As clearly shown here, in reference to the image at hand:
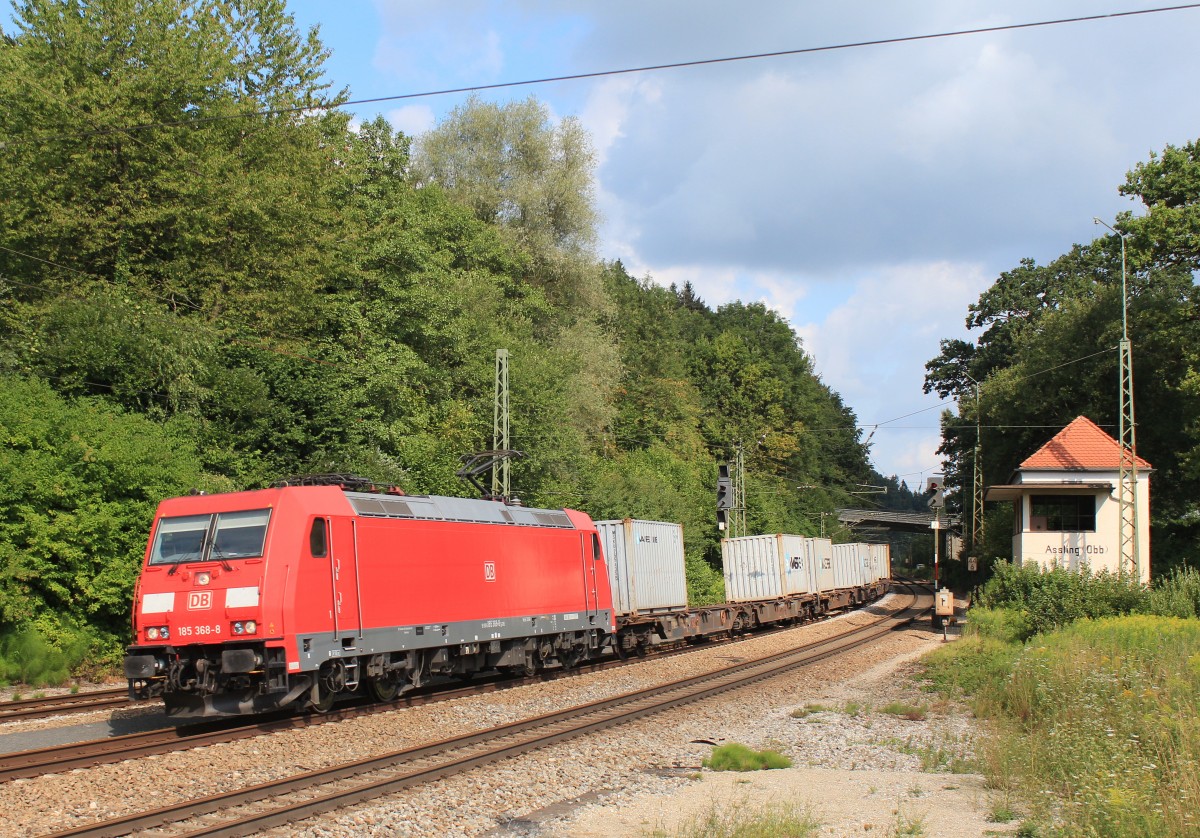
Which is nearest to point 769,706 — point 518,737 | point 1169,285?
point 518,737

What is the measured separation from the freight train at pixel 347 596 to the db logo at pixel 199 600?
0.02 meters

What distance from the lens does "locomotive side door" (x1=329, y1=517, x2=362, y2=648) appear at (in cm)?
1441

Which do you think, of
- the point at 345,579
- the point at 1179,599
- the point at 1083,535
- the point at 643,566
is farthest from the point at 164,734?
the point at 1083,535

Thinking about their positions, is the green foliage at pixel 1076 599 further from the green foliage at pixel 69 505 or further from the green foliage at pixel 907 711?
the green foliage at pixel 69 505

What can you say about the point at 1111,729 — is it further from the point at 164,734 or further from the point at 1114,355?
the point at 1114,355

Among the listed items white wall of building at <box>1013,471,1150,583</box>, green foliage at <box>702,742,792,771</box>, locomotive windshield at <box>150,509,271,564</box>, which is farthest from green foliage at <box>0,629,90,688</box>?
white wall of building at <box>1013,471,1150,583</box>

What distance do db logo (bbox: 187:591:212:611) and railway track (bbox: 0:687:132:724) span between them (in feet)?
9.17

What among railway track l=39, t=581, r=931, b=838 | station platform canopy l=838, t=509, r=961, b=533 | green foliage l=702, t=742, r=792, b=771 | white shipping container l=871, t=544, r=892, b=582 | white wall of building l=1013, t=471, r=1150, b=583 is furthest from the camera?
station platform canopy l=838, t=509, r=961, b=533

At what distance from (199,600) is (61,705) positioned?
394cm

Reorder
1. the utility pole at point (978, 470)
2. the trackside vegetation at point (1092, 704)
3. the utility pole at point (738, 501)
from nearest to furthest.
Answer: the trackside vegetation at point (1092, 704), the utility pole at point (738, 501), the utility pole at point (978, 470)

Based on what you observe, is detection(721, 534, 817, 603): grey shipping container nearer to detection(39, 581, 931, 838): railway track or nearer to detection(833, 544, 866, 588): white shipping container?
detection(833, 544, 866, 588): white shipping container

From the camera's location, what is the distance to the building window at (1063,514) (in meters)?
33.8

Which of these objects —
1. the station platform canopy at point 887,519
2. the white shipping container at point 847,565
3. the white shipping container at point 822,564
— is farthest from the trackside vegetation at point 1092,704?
the station platform canopy at point 887,519

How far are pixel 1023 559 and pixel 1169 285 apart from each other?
15940 mm
